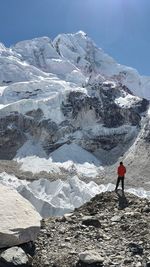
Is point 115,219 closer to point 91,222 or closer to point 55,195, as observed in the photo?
point 91,222

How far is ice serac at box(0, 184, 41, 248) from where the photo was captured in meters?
15.3

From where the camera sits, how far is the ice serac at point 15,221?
50.1 ft

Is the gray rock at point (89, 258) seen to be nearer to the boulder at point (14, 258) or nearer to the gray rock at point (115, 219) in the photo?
the boulder at point (14, 258)

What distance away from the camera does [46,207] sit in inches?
2788

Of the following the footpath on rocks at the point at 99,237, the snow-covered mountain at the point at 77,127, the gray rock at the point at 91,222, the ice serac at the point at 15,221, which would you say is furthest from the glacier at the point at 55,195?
the snow-covered mountain at the point at 77,127

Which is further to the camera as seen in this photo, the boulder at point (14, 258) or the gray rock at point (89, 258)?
the gray rock at point (89, 258)

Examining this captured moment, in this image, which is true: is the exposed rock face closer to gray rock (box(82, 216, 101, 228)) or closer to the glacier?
the glacier

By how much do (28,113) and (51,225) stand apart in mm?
172175

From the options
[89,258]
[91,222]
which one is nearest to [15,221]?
[89,258]

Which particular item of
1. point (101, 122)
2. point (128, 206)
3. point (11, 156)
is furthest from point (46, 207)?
point (101, 122)

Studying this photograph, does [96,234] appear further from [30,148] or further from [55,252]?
[30,148]

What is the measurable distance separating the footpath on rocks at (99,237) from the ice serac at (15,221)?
2.11ft

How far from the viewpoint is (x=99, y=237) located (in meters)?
17.0

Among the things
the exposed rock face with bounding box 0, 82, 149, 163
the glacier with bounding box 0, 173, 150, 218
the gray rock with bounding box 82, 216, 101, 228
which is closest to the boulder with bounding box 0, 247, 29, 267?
the gray rock with bounding box 82, 216, 101, 228
